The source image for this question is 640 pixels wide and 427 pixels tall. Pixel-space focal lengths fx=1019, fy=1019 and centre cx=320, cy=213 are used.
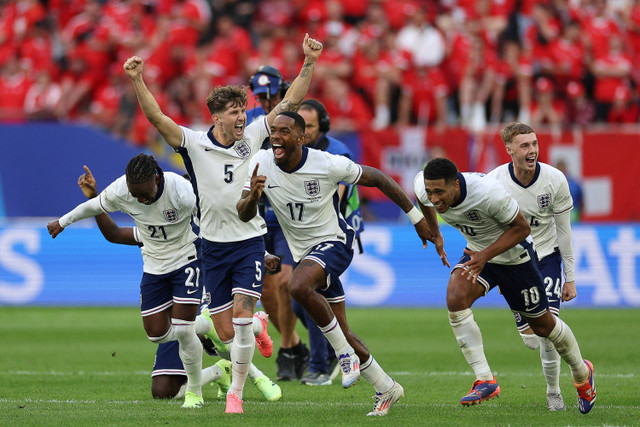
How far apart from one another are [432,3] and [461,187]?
15703 mm

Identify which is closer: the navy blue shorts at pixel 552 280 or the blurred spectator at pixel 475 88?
the navy blue shorts at pixel 552 280

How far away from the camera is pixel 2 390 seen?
32.9 feet

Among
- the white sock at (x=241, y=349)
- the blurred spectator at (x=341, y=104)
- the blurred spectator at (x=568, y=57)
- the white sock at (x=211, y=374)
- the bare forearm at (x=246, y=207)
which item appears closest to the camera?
the bare forearm at (x=246, y=207)

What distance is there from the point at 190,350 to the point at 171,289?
2.07 ft

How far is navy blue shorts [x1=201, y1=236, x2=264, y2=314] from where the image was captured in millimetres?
8548

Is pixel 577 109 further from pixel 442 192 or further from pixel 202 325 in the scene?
pixel 442 192

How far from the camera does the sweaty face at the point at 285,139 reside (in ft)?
27.1

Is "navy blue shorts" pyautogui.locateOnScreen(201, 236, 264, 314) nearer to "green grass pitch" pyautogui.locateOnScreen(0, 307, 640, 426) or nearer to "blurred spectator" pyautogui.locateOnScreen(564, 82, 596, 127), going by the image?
"green grass pitch" pyautogui.locateOnScreen(0, 307, 640, 426)

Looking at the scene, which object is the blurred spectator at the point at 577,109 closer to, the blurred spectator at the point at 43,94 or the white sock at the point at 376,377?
the blurred spectator at the point at 43,94

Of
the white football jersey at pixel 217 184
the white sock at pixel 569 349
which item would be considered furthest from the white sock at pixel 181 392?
the white sock at pixel 569 349

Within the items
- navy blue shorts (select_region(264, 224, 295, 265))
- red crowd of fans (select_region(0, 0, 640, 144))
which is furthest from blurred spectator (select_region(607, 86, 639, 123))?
navy blue shorts (select_region(264, 224, 295, 265))

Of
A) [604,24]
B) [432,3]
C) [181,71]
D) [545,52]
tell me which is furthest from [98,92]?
[604,24]

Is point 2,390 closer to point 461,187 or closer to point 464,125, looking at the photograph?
point 461,187

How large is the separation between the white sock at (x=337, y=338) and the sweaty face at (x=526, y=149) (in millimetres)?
2326
